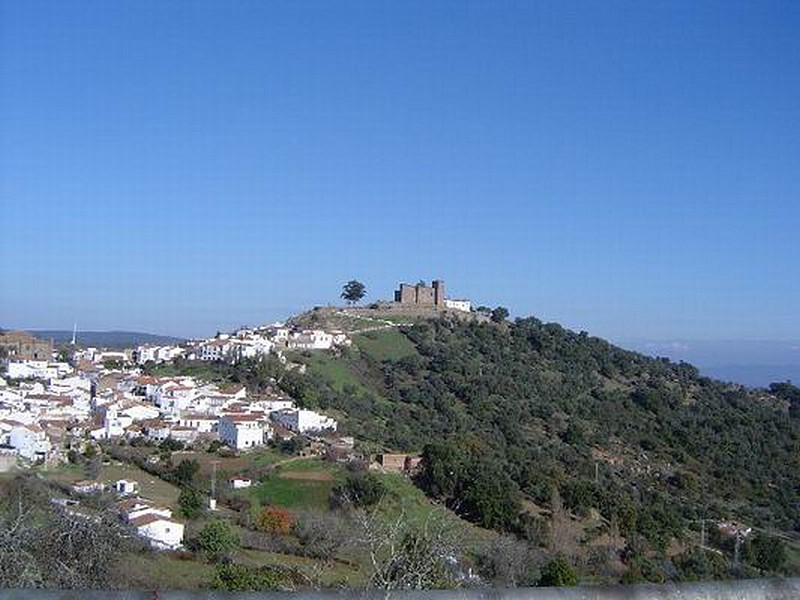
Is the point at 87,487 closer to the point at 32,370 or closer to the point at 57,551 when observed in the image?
the point at 57,551

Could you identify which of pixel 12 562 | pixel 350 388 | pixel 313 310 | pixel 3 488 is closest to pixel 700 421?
pixel 350 388

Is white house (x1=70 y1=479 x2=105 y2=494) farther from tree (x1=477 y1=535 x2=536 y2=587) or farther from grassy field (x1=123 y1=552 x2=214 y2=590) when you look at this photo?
tree (x1=477 y1=535 x2=536 y2=587)

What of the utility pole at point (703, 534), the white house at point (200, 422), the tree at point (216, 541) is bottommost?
the utility pole at point (703, 534)

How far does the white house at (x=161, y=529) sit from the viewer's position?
19078 millimetres

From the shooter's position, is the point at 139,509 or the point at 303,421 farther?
the point at 303,421

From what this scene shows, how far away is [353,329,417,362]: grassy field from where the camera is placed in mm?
50531

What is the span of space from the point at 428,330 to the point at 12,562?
50.3 m

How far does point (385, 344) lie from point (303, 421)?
666 inches

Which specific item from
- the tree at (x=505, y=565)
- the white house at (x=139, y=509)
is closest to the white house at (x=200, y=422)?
the white house at (x=139, y=509)

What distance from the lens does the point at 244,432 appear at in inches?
1352

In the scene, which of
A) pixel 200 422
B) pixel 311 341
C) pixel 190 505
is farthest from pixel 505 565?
pixel 311 341

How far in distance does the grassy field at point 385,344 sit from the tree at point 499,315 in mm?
8318

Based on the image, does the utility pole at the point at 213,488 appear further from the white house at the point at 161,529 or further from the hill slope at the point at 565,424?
the hill slope at the point at 565,424

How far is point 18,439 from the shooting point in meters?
31.1
